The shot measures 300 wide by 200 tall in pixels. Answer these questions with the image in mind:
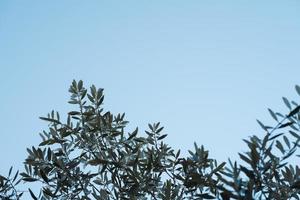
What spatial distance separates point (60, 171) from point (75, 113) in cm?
93

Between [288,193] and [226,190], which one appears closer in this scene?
[226,190]

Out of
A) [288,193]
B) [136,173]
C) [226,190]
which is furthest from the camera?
[136,173]

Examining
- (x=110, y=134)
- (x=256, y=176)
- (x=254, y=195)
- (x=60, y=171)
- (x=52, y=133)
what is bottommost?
(x=254, y=195)

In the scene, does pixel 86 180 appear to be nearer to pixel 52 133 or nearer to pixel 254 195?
pixel 52 133

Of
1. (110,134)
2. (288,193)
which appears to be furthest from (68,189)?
(288,193)

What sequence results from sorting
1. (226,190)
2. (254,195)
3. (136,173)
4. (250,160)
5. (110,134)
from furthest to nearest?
(110,134)
(136,173)
(250,160)
(254,195)
(226,190)

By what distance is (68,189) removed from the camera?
4914 millimetres

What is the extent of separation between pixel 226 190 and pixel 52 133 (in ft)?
12.2

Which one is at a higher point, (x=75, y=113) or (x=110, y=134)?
(x=75, y=113)

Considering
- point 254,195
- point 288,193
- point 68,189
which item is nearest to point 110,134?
point 68,189

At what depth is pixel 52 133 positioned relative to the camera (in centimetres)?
557

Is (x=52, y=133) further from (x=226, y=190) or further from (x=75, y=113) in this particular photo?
(x=226, y=190)

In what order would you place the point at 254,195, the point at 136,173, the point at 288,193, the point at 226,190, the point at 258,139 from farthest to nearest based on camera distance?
the point at 136,173 → the point at 288,193 → the point at 258,139 → the point at 254,195 → the point at 226,190

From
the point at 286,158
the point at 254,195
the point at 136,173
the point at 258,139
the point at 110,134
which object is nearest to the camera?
the point at 254,195
